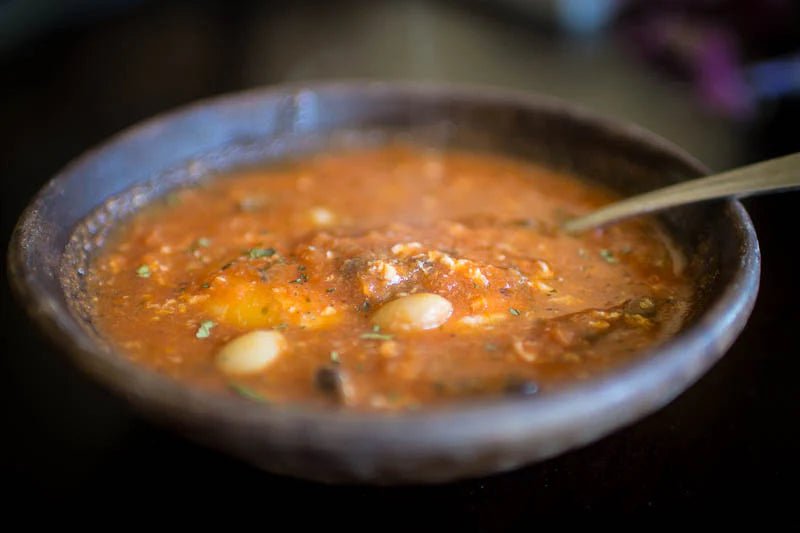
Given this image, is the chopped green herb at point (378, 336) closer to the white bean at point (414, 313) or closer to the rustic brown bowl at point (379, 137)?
the white bean at point (414, 313)

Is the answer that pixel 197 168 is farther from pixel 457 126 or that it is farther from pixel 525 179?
pixel 525 179

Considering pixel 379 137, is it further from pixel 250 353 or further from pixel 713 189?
pixel 250 353

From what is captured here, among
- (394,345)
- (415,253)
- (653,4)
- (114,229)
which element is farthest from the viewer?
(653,4)

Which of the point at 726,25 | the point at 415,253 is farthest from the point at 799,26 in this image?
the point at 415,253

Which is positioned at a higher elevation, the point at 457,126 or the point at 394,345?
the point at 457,126

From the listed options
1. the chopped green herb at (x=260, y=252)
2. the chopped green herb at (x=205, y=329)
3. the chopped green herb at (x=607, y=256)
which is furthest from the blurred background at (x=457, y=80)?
the chopped green herb at (x=260, y=252)

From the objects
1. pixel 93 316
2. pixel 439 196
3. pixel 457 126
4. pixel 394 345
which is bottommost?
pixel 394 345

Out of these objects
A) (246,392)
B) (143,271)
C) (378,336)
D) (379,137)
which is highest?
(379,137)

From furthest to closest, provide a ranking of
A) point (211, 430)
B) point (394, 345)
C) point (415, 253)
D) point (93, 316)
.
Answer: point (415, 253) → point (93, 316) → point (394, 345) → point (211, 430)

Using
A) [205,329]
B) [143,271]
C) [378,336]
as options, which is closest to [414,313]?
[378,336]
